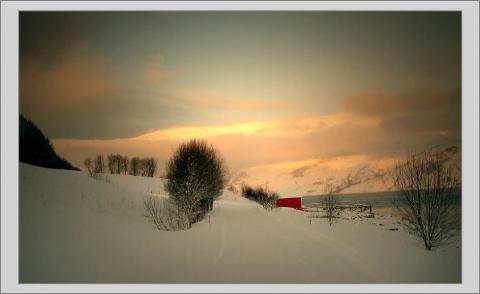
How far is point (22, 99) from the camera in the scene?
11.0 meters

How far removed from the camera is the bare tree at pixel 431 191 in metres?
10.3

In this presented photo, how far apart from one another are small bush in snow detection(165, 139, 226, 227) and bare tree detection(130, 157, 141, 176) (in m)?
59.0

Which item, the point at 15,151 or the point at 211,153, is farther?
the point at 211,153

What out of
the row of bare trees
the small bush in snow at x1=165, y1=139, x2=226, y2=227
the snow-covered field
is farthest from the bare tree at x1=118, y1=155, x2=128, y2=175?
the snow-covered field

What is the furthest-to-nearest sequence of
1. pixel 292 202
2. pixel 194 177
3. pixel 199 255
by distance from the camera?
pixel 292 202 → pixel 194 177 → pixel 199 255

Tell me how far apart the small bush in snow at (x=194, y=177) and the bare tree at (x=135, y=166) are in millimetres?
58965

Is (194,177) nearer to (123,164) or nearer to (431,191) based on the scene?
(431,191)

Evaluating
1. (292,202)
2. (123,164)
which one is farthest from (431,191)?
(123,164)

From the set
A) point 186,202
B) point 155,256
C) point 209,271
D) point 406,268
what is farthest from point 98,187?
point 406,268

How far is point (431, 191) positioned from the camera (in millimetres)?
10586

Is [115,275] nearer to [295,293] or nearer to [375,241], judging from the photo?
[295,293]

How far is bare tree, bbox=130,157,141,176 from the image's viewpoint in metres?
85.5

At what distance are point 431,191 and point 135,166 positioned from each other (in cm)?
8580

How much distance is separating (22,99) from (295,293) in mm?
12074
